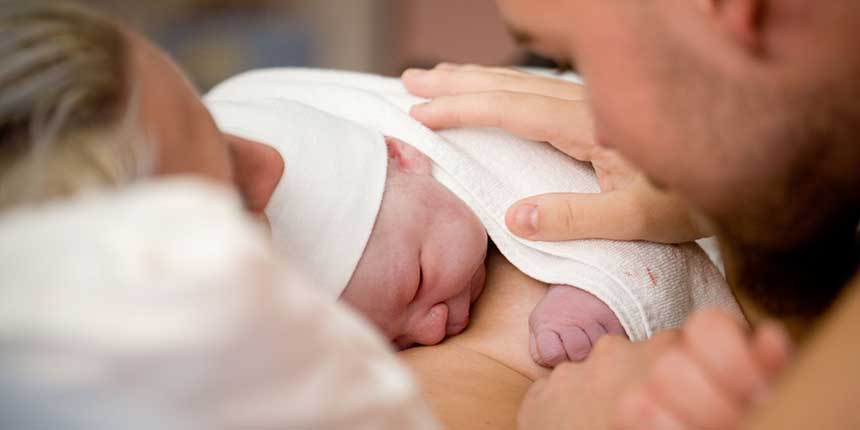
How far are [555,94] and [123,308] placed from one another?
792mm

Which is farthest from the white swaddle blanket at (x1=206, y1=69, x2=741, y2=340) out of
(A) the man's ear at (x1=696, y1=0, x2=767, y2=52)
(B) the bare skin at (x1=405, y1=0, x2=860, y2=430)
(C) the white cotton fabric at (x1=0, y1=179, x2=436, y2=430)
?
(C) the white cotton fabric at (x1=0, y1=179, x2=436, y2=430)

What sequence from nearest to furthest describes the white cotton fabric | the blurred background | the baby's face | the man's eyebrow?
1. the white cotton fabric
2. the man's eyebrow
3. the baby's face
4. the blurred background

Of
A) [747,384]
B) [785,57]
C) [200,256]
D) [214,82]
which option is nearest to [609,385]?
[747,384]

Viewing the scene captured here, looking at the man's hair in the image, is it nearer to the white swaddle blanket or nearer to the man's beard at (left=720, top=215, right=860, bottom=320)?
the white swaddle blanket

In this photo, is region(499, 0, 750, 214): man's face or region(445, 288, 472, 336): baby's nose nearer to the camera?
region(499, 0, 750, 214): man's face

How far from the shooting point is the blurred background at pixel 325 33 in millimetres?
2607

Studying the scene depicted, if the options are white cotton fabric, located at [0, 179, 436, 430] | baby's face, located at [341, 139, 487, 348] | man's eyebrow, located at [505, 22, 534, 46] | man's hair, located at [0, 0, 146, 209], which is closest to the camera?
white cotton fabric, located at [0, 179, 436, 430]

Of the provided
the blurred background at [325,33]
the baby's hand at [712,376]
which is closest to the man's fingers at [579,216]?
the baby's hand at [712,376]

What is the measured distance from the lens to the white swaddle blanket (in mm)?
1013

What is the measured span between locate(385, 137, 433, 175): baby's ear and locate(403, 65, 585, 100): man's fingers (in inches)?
4.8

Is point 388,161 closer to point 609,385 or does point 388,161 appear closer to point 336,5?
point 609,385

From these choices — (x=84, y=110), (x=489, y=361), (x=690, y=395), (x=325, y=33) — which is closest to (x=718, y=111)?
(x=690, y=395)

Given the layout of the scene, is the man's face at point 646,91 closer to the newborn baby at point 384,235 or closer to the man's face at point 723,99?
the man's face at point 723,99

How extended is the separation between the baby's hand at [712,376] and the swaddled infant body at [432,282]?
319 millimetres
